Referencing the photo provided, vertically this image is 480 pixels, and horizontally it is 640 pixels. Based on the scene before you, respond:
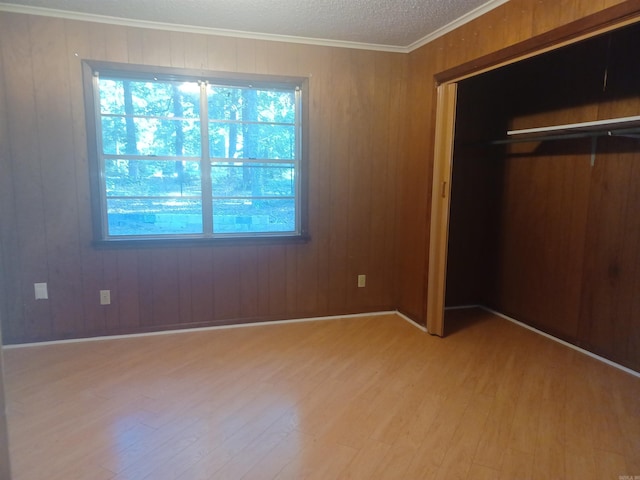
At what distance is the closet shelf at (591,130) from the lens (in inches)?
97.7

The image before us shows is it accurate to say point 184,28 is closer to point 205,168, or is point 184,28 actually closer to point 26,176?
point 205,168

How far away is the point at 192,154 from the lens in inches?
131

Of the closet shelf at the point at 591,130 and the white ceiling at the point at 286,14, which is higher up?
the white ceiling at the point at 286,14

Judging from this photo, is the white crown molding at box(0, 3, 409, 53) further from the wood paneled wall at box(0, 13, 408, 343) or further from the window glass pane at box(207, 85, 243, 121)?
the window glass pane at box(207, 85, 243, 121)

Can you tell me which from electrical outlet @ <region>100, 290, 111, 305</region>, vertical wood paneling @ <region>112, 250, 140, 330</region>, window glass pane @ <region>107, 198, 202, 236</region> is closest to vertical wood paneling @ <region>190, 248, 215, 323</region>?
window glass pane @ <region>107, 198, 202, 236</region>

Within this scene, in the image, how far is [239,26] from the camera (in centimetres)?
314

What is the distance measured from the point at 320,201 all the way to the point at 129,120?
66.4 inches

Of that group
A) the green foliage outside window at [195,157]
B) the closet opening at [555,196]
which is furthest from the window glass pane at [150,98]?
the closet opening at [555,196]

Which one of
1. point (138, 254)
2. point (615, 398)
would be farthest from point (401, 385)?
point (138, 254)

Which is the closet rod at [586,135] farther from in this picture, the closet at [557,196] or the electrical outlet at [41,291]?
the electrical outlet at [41,291]

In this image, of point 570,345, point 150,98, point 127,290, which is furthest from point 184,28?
point 570,345

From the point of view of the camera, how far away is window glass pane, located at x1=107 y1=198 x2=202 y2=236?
3.26 metres

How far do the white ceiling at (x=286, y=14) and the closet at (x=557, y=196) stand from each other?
2.38 feet

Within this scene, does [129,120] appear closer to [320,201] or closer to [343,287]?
[320,201]
